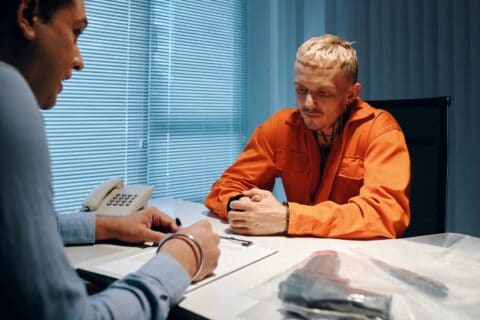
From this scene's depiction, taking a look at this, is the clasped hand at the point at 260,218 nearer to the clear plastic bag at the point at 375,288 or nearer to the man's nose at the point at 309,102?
the clear plastic bag at the point at 375,288

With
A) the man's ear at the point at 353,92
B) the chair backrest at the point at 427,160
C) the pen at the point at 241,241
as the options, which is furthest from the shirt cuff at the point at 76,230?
the chair backrest at the point at 427,160

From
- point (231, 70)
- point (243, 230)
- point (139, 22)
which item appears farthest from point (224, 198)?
point (231, 70)

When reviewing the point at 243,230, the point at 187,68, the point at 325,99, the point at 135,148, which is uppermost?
the point at 187,68

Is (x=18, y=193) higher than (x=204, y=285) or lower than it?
higher

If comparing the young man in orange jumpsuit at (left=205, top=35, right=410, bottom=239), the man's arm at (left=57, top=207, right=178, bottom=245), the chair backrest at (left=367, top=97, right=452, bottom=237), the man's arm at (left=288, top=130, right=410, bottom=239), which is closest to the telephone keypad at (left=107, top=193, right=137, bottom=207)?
the man's arm at (left=57, top=207, right=178, bottom=245)

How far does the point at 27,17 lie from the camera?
1.65 ft

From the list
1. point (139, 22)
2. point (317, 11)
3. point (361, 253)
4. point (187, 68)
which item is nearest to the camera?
point (361, 253)

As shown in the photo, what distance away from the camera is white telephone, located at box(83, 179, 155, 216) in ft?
3.93

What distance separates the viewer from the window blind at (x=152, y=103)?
6.56 feet

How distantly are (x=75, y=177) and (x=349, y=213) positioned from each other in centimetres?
146

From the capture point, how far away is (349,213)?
1.08 m

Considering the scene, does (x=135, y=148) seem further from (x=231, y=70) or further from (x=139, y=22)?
(x=231, y=70)

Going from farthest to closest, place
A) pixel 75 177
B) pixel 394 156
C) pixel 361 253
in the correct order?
pixel 75 177 → pixel 394 156 → pixel 361 253

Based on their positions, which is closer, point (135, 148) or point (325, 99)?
point (325, 99)
